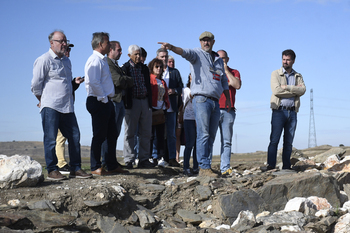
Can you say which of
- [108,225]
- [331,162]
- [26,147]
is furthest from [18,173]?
[26,147]

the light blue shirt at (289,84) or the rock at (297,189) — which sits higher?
the light blue shirt at (289,84)

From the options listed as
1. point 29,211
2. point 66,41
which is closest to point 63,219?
point 29,211

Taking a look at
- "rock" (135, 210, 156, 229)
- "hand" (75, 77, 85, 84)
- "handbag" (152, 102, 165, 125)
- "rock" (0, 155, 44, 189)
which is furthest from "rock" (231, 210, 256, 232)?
"hand" (75, 77, 85, 84)

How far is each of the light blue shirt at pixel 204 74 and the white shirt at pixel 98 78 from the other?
127 cm

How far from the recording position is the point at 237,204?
522cm

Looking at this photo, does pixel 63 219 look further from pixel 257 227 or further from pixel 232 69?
pixel 232 69

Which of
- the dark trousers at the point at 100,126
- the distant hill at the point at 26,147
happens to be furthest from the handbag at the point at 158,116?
the distant hill at the point at 26,147

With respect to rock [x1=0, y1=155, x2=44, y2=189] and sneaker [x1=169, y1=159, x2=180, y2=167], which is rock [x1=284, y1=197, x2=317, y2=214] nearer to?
sneaker [x1=169, y1=159, x2=180, y2=167]

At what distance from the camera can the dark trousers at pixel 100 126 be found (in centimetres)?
568

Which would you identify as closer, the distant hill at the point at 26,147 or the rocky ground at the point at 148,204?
the rocky ground at the point at 148,204

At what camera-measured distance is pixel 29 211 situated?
4.32m

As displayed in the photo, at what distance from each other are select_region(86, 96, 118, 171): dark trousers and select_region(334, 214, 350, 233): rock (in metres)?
3.46

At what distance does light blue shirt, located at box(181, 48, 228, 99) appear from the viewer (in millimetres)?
5922

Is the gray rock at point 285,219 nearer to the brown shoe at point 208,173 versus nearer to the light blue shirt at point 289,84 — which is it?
the brown shoe at point 208,173
